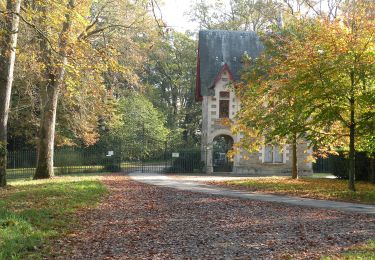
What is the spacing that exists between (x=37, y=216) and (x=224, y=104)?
2577 centimetres

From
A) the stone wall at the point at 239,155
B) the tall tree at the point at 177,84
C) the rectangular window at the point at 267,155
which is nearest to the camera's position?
A: the stone wall at the point at 239,155

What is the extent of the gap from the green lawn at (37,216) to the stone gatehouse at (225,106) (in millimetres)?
18693

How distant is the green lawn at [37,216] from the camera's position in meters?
6.87

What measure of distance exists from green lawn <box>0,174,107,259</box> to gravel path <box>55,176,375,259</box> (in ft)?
1.14

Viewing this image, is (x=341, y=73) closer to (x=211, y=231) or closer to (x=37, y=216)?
(x=211, y=231)

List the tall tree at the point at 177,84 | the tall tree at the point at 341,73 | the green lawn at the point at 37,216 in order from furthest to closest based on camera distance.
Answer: the tall tree at the point at 177,84, the tall tree at the point at 341,73, the green lawn at the point at 37,216

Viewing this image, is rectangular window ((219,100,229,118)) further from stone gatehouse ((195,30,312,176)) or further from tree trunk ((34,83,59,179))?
tree trunk ((34,83,59,179))

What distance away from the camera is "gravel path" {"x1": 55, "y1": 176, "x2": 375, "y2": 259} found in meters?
6.94

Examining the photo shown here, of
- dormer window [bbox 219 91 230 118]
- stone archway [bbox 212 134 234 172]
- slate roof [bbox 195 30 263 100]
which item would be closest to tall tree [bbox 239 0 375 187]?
stone archway [bbox 212 134 234 172]

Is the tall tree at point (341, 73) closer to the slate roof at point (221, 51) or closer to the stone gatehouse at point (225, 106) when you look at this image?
the stone gatehouse at point (225, 106)

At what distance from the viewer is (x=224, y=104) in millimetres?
34156

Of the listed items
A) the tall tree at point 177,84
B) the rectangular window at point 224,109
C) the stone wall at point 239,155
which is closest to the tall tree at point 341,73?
the stone wall at point 239,155

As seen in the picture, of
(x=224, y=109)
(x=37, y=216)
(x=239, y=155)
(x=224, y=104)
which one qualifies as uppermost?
(x=224, y=104)

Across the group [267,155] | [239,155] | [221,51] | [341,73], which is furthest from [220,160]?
[341,73]
